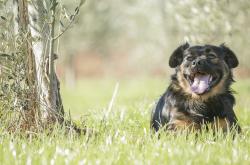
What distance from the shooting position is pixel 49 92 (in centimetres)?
990

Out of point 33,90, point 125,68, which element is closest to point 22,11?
point 33,90

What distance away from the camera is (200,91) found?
10.0 m

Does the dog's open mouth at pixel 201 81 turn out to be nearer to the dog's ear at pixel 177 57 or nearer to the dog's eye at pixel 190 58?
the dog's eye at pixel 190 58

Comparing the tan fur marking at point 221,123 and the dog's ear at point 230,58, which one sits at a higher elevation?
the dog's ear at point 230,58

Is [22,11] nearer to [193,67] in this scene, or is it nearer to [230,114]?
[193,67]

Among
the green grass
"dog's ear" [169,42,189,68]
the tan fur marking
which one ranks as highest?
"dog's ear" [169,42,189,68]

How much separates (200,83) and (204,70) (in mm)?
358

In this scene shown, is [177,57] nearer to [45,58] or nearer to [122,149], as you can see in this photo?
[45,58]

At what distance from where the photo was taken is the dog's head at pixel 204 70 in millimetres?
9891

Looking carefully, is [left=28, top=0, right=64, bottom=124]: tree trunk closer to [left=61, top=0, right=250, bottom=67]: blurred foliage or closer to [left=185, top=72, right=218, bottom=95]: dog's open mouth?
[left=185, top=72, right=218, bottom=95]: dog's open mouth

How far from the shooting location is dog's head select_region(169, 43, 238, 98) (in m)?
9.89

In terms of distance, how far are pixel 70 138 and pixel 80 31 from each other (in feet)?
124

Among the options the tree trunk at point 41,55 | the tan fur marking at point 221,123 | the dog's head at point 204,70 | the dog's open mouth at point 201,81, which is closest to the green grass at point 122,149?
the tan fur marking at point 221,123

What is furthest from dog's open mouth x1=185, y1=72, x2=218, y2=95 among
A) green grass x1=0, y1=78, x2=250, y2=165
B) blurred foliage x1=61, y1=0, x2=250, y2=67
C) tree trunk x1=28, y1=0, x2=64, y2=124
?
blurred foliage x1=61, y1=0, x2=250, y2=67
